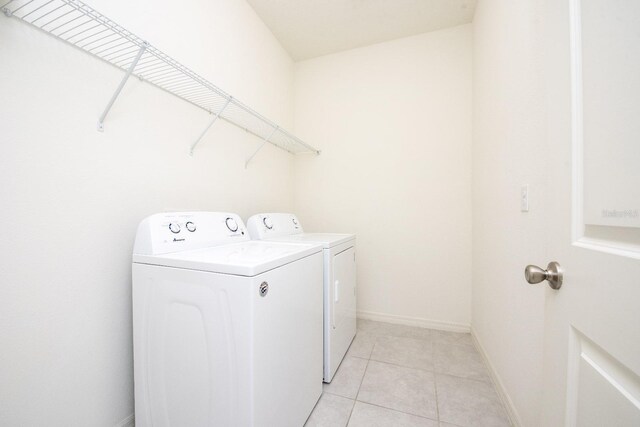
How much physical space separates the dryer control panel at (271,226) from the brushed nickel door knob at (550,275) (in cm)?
143

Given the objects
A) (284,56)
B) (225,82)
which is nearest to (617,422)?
(225,82)

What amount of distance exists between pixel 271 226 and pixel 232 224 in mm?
392

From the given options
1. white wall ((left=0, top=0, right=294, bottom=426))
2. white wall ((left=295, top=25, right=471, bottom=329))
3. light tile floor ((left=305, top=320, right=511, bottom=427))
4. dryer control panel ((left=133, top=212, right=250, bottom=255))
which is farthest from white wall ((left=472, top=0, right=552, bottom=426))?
white wall ((left=0, top=0, right=294, bottom=426))

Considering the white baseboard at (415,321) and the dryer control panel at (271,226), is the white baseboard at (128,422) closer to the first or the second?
the dryer control panel at (271,226)

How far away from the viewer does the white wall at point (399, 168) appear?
222cm

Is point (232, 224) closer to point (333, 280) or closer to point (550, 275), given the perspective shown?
point (333, 280)

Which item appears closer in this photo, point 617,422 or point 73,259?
point 617,422

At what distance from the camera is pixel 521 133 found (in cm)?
119

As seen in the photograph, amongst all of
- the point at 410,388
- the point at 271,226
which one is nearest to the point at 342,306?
the point at 410,388

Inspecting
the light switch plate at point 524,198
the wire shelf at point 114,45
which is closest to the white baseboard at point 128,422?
the wire shelf at point 114,45

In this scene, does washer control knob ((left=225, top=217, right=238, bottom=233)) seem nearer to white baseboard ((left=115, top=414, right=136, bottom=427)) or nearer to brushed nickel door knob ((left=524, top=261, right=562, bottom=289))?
white baseboard ((left=115, top=414, right=136, bottom=427))

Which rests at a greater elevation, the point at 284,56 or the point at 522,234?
the point at 284,56

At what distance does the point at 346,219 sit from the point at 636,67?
218cm

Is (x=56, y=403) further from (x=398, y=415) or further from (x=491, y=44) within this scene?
Answer: (x=491, y=44)
